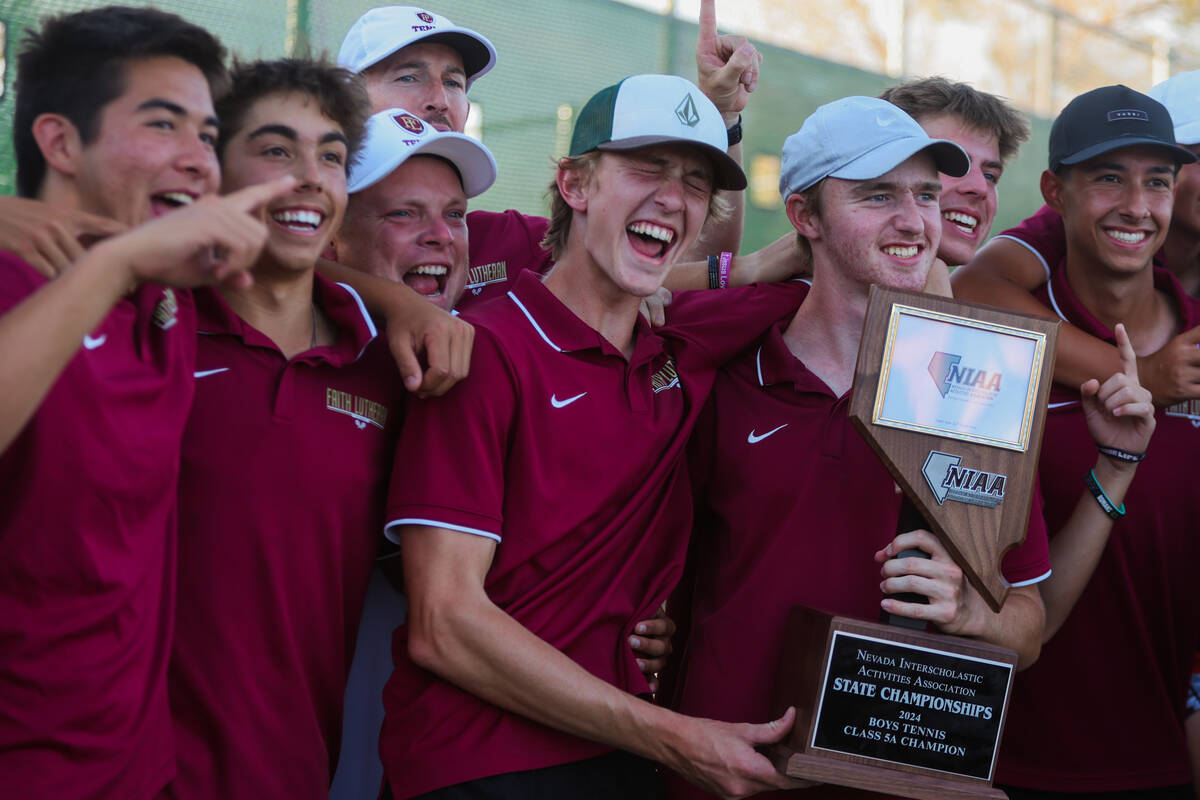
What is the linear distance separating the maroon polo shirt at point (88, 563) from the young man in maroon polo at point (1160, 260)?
2.32 metres

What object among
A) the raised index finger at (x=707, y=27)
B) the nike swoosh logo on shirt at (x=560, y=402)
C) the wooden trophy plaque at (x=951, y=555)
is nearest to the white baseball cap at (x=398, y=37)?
the raised index finger at (x=707, y=27)

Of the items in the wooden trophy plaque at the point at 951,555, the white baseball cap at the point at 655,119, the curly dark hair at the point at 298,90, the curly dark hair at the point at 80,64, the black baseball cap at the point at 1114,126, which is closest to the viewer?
the curly dark hair at the point at 80,64

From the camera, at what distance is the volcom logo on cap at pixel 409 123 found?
327cm

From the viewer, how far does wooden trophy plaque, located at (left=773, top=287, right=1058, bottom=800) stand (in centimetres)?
247

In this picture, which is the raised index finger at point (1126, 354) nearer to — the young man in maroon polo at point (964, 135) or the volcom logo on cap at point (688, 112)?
the young man in maroon polo at point (964, 135)

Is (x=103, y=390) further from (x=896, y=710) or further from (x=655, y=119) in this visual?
(x=896, y=710)

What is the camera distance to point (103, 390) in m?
2.01

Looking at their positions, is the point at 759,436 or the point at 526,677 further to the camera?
the point at 759,436

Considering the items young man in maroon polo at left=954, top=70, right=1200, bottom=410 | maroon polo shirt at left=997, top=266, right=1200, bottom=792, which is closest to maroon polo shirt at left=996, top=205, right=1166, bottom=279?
young man in maroon polo at left=954, top=70, right=1200, bottom=410

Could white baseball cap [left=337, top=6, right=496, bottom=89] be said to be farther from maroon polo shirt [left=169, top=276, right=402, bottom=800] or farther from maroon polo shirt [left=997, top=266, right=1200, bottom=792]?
maroon polo shirt [left=997, top=266, right=1200, bottom=792]

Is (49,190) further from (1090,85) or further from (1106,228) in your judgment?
(1090,85)

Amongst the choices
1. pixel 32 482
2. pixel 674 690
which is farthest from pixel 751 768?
pixel 32 482

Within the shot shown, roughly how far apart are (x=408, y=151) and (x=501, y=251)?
81 centimetres

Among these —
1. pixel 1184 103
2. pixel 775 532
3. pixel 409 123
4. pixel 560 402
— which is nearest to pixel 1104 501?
pixel 775 532
